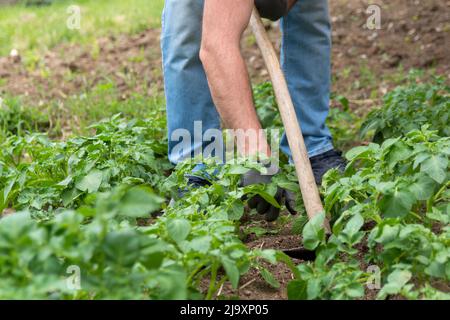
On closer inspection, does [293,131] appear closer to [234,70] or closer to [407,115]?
[234,70]

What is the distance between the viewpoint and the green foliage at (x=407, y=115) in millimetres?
3176

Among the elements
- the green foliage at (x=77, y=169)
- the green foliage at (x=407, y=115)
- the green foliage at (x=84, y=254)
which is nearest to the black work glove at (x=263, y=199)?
the green foliage at (x=77, y=169)

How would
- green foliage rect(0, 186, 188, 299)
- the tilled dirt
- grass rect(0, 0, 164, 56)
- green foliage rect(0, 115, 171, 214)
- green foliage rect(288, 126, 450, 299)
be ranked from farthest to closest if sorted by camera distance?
grass rect(0, 0, 164, 56)
the tilled dirt
green foliage rect(0, 115, 171, 214)
green foliage rect(288, 126, 450, 299)
green foliage rect(0, 186, 188, 299)

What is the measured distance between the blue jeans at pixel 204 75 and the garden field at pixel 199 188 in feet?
0.64

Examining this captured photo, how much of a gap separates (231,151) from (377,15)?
2300mm

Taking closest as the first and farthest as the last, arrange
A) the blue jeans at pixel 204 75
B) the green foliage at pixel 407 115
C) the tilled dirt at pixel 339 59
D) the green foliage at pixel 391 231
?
1. the green foliage at pixel 391 231
2. the blue jeans at pixel 204 75
3. the green foliage at pixel 407 115
4. the tilled dirt at pixel 339 59

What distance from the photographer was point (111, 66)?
515 cm

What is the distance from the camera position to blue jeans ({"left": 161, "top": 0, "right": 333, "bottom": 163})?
3.04 m

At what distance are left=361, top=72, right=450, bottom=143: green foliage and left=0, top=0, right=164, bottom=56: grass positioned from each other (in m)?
2.85

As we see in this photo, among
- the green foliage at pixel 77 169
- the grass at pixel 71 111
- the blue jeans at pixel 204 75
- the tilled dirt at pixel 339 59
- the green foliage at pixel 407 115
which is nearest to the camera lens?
the green foliage at pixel 77 169

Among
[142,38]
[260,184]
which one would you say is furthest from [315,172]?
[142,38]

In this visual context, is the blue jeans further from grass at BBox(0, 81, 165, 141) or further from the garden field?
grass at BBox(0, 81, 165, 141)

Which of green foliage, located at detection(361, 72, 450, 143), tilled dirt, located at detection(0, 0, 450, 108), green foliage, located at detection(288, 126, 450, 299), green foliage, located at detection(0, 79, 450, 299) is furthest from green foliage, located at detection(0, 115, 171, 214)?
tilled dirt, located at detection(0, 0, 450, 108)

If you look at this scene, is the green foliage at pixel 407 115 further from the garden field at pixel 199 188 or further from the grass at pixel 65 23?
the grass at pixel 65 23
